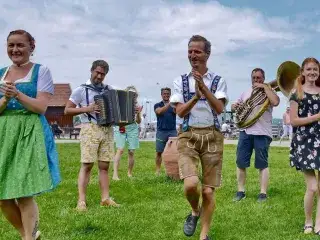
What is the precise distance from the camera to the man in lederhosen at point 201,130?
5395 millimetres

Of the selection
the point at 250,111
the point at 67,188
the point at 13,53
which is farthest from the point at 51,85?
the point at 67,188

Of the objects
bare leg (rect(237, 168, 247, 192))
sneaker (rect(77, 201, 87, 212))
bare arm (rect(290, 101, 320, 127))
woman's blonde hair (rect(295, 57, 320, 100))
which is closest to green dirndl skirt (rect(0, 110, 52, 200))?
sneaker (rect(77, 201, 87, 212))

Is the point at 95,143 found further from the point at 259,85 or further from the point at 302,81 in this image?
the point at 302,81

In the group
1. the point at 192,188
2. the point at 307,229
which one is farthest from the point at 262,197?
the point at 192,188

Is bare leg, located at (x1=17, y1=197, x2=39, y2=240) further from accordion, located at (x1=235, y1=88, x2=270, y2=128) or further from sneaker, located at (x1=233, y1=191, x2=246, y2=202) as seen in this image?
accordion, located at (x1=235, y1=88, x2=270, y2=128)

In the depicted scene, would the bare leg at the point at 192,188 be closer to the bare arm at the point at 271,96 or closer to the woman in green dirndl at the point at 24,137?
the woman in green dirndl at the point at 24,137

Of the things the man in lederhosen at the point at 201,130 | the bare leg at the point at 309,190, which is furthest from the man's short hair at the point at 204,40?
the bare leg at the point at 309,190

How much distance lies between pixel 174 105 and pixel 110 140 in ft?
8.25

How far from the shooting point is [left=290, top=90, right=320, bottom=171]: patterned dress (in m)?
6.04

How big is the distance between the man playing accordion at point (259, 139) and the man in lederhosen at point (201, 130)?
2.85m

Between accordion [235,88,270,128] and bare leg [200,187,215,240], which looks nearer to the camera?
bare leg [200,187,215,240]

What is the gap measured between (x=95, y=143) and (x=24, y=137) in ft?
9.10

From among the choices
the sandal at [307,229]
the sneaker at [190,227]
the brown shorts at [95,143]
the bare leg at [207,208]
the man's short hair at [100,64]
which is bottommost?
the sandal at [307,229]

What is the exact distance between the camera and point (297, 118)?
609cm
